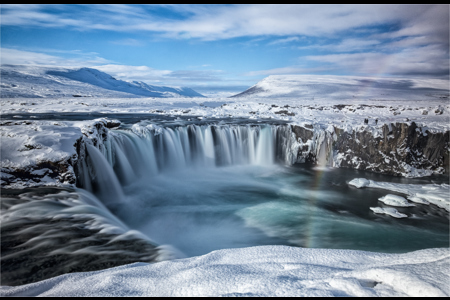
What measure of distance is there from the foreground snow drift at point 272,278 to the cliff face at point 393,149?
1249cm

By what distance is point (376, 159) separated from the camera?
14242mm

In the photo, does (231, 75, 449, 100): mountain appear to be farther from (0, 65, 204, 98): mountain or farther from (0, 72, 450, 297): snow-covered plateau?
(0, 72, 450, 297): snow-covered plateau

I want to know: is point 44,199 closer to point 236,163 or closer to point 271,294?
point 271,294

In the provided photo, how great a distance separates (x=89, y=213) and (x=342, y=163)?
46.6ft

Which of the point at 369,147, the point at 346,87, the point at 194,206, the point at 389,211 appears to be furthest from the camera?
the point at 346,87

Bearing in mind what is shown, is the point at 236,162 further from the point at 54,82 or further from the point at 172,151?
the point at 54,82

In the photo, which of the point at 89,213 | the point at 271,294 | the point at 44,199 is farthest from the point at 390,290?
the point at 44,199

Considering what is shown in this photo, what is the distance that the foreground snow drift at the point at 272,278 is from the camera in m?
2.22

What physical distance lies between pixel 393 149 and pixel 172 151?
1266 cm

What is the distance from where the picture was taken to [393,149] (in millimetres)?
13961

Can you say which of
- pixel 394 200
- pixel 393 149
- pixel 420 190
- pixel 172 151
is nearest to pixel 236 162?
pixel 172 151

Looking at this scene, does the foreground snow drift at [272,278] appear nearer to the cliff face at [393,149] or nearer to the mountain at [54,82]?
the cliff face at [393,149]

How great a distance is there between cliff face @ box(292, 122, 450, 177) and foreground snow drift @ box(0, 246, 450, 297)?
12487 mm

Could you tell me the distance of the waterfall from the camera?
8633mm
